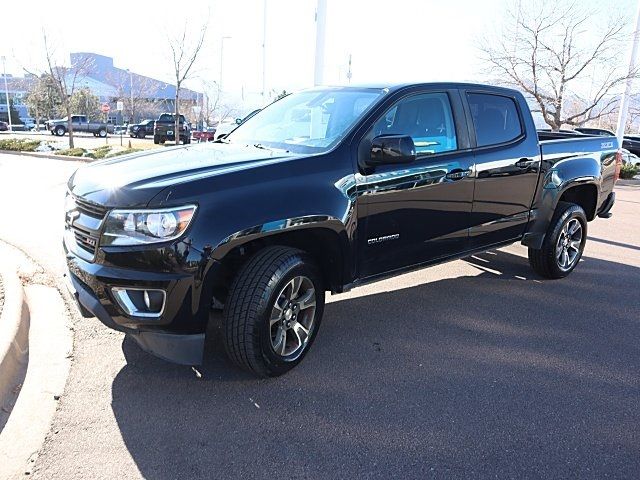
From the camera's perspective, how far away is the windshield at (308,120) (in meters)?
3.90

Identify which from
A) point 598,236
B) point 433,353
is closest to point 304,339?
point 433,353

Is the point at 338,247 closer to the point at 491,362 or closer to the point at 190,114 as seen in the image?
the point at 491,362

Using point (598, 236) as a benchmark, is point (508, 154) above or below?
above

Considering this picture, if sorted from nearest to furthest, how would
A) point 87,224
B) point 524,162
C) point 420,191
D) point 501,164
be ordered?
point 87,224 < point 420,191 < point 501,164 < point 524,162

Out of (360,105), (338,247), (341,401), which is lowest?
(341,401)

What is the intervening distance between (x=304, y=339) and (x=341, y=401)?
1.77ft

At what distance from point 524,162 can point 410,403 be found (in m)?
2.90

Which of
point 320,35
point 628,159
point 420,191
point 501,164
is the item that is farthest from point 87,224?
point 628,159

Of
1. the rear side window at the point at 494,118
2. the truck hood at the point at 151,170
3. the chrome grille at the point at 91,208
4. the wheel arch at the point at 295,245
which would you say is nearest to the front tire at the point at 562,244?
the rear side window at the point at 494,118

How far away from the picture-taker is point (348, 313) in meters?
4.75

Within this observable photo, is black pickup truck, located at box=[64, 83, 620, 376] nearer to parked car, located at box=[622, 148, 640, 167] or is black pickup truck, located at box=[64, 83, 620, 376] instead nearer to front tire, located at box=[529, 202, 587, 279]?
front tire, located at box=[529, 202, 587, 279]

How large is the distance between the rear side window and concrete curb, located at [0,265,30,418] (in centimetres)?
395

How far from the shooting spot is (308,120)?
431cm

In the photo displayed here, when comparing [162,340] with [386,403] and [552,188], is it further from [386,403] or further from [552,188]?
[552,188]
